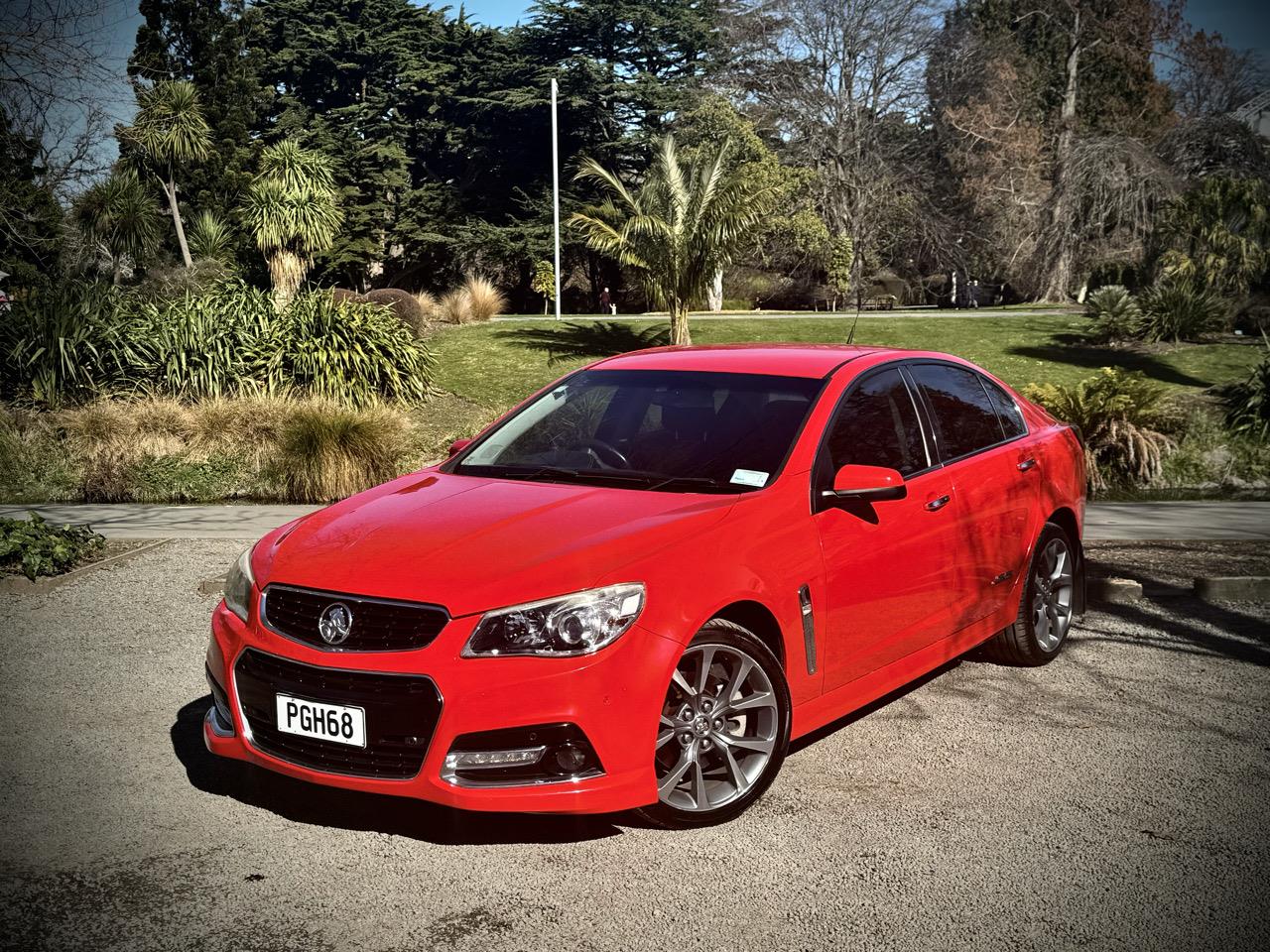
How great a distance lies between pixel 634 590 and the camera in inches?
158

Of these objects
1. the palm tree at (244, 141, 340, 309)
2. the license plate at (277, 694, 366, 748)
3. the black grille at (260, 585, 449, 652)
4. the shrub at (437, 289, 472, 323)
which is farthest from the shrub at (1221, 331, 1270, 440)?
the palm tree at (244, 141, 340, 309)

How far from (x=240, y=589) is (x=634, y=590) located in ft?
4.94

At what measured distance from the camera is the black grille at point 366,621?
393cm

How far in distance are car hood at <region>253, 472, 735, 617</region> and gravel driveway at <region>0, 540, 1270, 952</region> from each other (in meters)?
0.88

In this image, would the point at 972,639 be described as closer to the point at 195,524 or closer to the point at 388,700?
the point at 388,700

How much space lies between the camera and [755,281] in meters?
52.3

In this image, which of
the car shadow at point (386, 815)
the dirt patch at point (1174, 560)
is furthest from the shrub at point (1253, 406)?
the car shadow at point (386, 815)

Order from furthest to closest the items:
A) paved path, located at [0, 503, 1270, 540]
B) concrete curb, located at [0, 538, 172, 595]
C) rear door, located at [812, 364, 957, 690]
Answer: paved path, located at [0, 503, 1270, 540] < concrete curb, located at [0, 538, 172, 595] < rear door, located at [812, 364, 957, 690]

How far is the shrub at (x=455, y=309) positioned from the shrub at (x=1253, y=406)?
759 inches

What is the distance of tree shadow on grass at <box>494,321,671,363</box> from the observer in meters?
27.2

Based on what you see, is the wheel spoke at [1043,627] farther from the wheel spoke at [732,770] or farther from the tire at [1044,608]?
the wheel spoke at [732,770]

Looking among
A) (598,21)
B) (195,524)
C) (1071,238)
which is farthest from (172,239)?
(195,524)

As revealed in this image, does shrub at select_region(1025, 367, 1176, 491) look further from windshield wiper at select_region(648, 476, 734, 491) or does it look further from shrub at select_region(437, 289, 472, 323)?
shrub at select_region(437, 289, 472, 323)

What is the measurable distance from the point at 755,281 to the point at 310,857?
4947 cm
